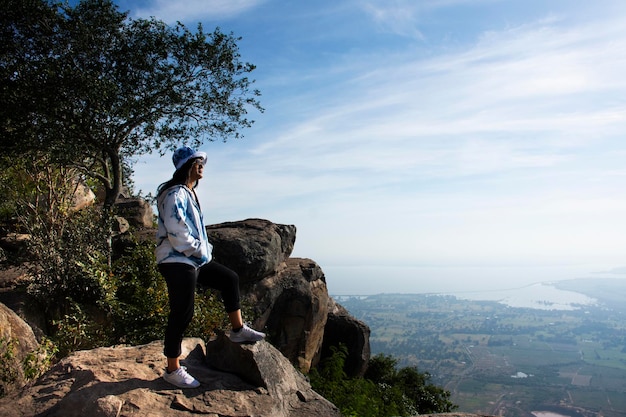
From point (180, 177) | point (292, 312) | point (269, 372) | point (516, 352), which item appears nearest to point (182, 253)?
point (180, 177)

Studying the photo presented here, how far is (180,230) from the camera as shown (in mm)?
5195

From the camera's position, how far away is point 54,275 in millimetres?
11016

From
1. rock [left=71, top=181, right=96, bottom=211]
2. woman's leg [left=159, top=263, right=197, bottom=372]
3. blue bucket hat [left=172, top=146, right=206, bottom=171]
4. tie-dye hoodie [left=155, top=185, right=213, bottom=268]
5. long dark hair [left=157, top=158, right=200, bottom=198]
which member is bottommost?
woman's leg [left=159, top=263, right=197, bottom=372]

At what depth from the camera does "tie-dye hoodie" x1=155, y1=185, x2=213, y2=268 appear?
17.1 feet

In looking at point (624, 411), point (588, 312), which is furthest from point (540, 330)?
point (624, 411)

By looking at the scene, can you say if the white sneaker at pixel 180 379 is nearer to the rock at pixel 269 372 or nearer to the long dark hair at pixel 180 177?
the rock at pixel 269 372

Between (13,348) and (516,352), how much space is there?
11352 cm

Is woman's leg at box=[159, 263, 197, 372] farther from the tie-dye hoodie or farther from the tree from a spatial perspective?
the tree

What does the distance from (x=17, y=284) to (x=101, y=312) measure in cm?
257

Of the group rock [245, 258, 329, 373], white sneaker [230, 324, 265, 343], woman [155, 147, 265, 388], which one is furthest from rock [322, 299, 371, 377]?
woman [155, 147, 265, 388]

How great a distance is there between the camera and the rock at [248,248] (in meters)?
14.2

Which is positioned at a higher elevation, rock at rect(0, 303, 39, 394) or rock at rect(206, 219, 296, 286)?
rock at rect(206, 219, 296, 286)

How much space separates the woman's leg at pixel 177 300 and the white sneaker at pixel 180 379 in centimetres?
6

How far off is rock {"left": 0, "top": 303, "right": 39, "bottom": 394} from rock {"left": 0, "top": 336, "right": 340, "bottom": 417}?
1.00 meters
